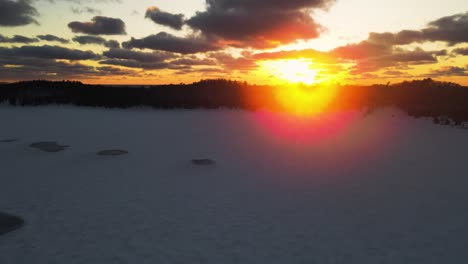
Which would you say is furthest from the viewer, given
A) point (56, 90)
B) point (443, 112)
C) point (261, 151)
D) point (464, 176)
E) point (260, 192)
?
point (56, 90)

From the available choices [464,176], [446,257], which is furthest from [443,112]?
[446,257]

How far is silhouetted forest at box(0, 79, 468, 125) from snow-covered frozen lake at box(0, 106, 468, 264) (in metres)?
9.55

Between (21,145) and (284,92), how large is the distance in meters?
24.7

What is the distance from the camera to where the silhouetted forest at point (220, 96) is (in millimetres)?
25172

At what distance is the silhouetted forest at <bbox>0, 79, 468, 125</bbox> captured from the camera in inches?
991

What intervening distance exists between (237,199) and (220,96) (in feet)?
71.9

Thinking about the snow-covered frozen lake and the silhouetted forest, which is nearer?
the snow-covered frozen lake

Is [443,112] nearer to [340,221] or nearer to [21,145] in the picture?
[340,221]

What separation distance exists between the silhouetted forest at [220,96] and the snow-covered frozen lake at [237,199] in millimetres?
9553

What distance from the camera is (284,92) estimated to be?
113ft

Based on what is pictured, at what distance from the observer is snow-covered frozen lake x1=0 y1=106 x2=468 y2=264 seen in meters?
5.55

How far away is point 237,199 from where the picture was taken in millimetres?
7910

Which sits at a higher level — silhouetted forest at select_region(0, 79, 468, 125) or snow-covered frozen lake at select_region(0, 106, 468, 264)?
silhouetted forest at select_region(0, 79, 468, 125)

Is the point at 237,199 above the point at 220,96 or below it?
below
